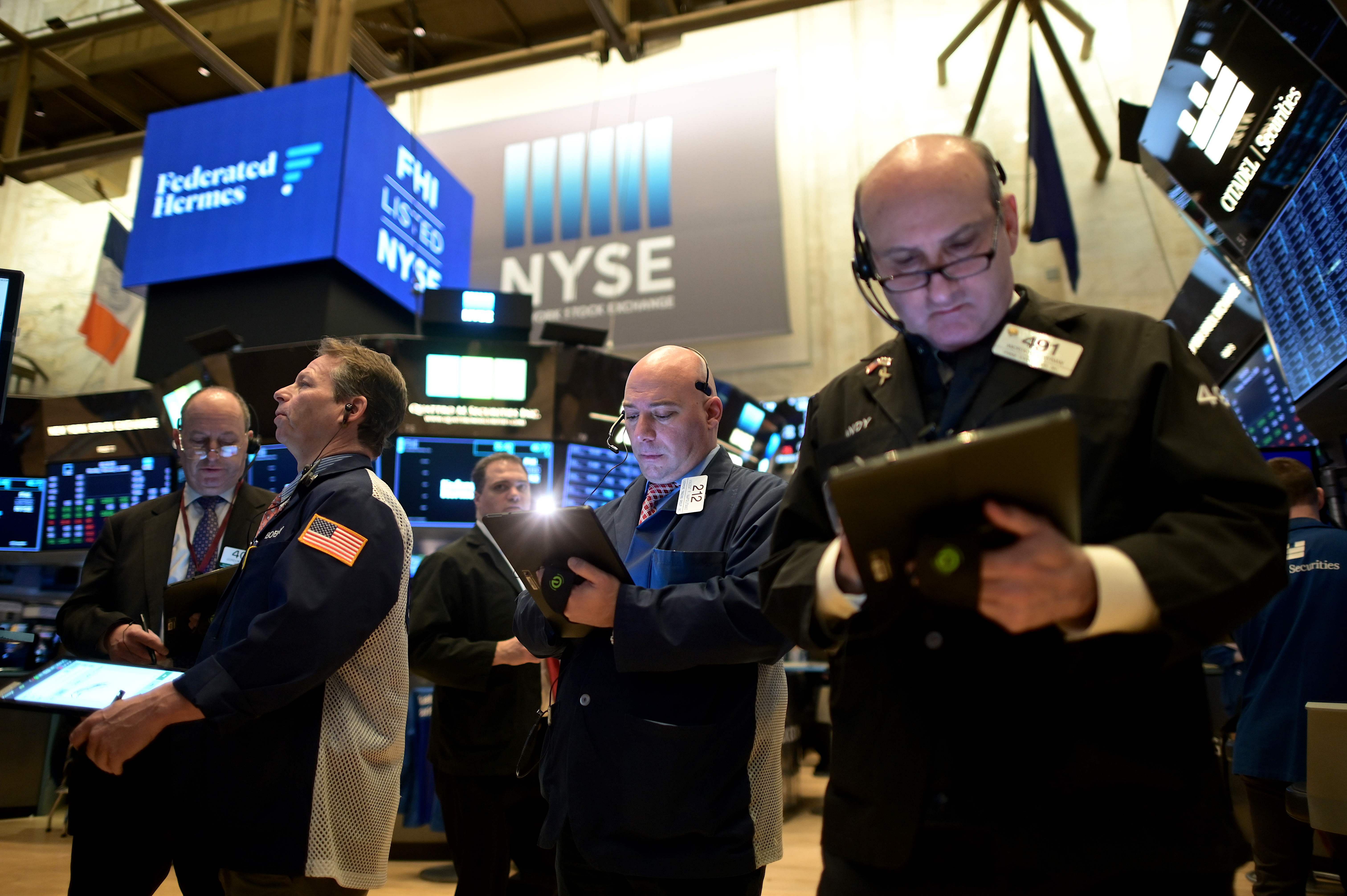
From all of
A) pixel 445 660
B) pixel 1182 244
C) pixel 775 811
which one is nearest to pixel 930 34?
pixel 1182 244

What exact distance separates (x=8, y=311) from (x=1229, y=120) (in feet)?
15.1

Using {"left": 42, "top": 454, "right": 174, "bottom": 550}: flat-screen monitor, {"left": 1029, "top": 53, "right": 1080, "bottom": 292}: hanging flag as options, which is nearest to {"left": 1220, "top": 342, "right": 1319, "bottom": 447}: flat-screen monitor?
{"left": 1029, "top": 53, "right": 1080, "bottom": 292}: hanging flag

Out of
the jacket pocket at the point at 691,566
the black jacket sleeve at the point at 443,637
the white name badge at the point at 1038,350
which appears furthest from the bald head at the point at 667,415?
the black jacket sleeve at the point at 443,637

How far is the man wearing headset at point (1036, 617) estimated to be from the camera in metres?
1.04

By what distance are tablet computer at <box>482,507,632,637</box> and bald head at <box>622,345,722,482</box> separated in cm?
40

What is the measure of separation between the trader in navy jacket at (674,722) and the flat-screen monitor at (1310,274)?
2867 millimetres

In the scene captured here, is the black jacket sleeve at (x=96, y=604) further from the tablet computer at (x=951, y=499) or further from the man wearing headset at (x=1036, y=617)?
the tablet computer at (x=951, y=499)

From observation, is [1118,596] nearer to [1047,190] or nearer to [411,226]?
[411,226]

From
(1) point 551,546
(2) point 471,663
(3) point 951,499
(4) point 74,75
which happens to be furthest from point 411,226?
(3) point 951,499

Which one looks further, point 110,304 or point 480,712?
point 110,304

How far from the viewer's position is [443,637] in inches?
132

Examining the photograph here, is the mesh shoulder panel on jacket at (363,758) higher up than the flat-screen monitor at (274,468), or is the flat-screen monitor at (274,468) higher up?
the flat-screen monitor at (274,468)

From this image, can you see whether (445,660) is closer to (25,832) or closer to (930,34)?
(25,832)

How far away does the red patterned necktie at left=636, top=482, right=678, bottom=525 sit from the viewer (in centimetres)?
231
